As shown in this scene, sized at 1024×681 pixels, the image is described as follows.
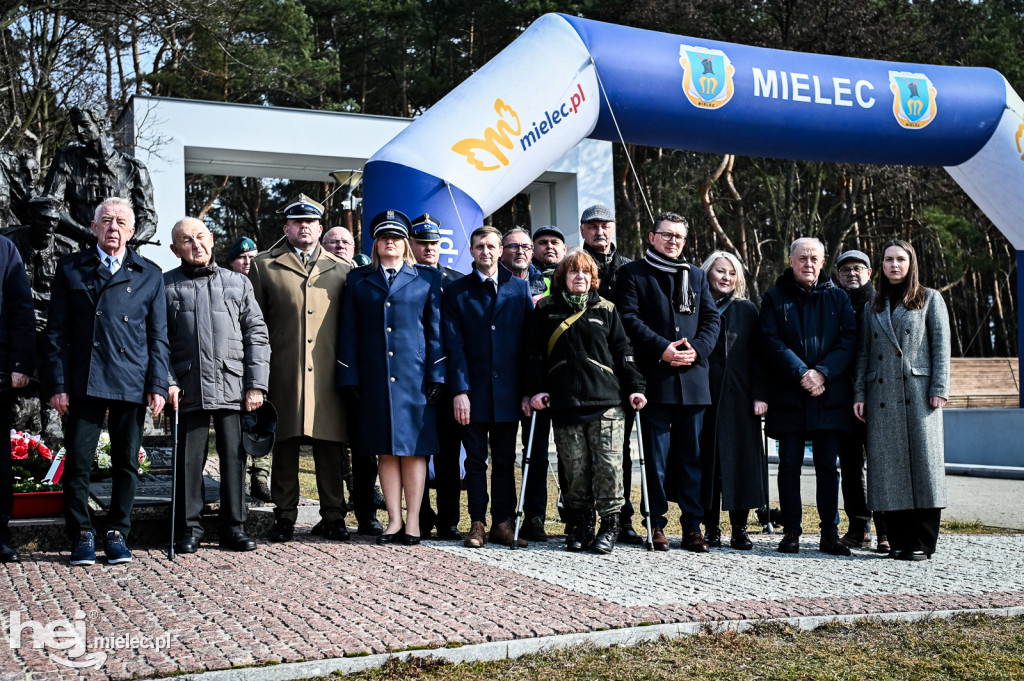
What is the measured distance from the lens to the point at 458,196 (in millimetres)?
8469

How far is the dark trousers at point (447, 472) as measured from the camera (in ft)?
21.6

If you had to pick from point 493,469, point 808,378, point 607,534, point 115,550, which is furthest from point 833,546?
point 115,550

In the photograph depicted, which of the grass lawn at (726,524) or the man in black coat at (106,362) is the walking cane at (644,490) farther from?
the man in black coat at (106,362)

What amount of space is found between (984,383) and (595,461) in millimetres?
25392

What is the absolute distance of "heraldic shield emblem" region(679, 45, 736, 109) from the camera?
32.4ft

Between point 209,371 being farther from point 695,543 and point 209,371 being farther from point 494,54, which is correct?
point 494,54

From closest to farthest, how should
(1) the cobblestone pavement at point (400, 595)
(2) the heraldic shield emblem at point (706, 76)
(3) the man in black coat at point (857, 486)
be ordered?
(1) the cobblestone pavement at point (400, 595) < (3) the man in black coat at point (857, 486) < (2) the heraldic shield emblem at point (706, 76)

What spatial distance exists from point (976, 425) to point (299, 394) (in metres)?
11.5

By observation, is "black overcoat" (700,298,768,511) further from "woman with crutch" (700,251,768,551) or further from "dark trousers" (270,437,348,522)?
"dark trousers" (270,437,348,522)

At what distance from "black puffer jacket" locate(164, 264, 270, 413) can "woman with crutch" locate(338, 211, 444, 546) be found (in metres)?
0.58

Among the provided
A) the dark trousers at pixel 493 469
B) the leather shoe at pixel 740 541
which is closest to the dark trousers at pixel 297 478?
the dark trousers at pixel 493 469

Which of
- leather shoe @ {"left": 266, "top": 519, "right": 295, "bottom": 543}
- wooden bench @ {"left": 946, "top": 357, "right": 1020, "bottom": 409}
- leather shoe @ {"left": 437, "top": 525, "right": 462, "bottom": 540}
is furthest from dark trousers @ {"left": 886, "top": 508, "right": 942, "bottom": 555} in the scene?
wooden bench @ {"left": 946, "top": 357, "right": 1020, "bottom": 409}

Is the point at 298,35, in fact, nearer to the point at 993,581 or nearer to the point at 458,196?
the point at 458,196

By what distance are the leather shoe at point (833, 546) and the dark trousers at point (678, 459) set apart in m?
0.82
